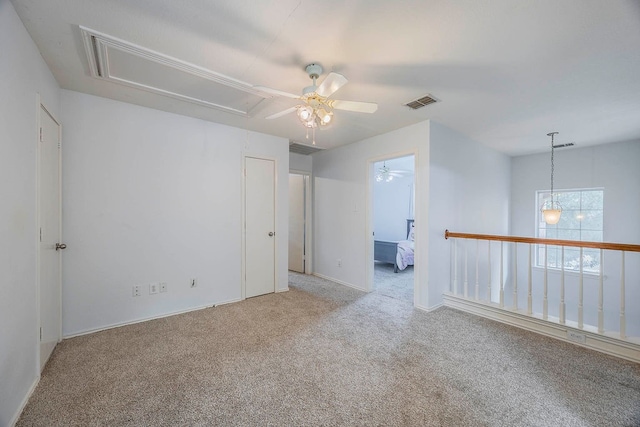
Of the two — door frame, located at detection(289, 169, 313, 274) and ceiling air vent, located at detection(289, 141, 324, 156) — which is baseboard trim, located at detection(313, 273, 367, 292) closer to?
door frame, located at detection(289, 169, 313, 274)

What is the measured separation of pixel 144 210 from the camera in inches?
110

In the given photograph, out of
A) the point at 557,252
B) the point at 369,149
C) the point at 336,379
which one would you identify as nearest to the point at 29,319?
the point at 336,379

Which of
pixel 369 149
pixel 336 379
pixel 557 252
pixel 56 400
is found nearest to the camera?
pixel 56 400

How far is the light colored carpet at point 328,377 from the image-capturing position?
1.51 m

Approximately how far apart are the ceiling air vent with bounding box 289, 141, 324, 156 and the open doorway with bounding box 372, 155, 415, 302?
1671mm

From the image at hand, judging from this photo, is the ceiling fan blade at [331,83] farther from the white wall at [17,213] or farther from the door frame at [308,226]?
the door frame at [308,226]

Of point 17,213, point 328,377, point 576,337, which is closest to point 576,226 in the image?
point 576,337

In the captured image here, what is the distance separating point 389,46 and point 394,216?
227 inches

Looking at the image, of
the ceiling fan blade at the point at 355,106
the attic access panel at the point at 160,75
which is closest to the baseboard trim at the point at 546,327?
the ceiling fan blade at the point at 355,106

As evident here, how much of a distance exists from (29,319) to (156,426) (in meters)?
1.14

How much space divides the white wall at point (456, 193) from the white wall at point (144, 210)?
2.56 meters

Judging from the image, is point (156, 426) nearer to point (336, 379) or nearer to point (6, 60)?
point (336, 379)

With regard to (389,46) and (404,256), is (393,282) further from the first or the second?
(389,46)

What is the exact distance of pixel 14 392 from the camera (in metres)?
1.45
